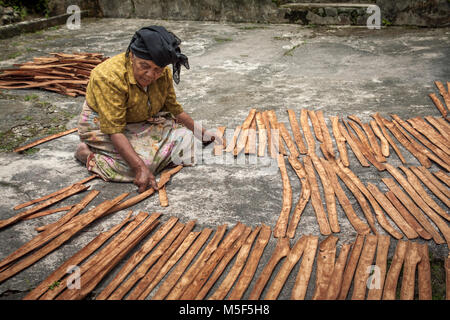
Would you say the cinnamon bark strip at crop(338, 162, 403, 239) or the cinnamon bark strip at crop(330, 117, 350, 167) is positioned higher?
the cinnamon bark strip at crop(330, 117, 350, 167)

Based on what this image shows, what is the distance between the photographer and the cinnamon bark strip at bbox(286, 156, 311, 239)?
2.32m

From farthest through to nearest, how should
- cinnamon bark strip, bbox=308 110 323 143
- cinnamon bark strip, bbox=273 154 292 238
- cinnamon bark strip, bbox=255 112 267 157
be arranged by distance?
1. cinnamon bark strip, bbox=308 110 323 143
2. cinnamon bark strip, bbox=255 112 267 157
3. cinnamon bark strip, bbox=273 154 292 238

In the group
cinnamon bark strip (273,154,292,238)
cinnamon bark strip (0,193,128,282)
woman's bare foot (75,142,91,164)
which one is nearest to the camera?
cinnamon bark strip (0,193,128,282)

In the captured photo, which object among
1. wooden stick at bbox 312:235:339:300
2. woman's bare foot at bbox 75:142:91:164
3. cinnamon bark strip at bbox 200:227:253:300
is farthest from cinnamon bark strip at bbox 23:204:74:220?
wooden stick at bbox 312:235:339:300

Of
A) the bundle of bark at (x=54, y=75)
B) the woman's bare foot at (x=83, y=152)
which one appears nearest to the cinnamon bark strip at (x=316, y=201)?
the woman's bare foot at (x=83, y=152)

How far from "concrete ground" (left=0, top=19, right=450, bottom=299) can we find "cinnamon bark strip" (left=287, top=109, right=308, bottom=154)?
0.31ft

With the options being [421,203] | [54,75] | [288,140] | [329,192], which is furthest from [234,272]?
[54,75]

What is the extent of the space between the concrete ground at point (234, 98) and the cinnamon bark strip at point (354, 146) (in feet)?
0.21

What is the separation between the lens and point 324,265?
2.01 m

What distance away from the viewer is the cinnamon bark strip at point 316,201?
232cm

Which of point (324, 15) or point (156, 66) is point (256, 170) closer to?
point (156, 66)

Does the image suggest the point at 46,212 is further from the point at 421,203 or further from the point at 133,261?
the point at 421,203

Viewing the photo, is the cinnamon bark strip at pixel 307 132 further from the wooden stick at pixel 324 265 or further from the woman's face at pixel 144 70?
the woman's face at pixel 144 70

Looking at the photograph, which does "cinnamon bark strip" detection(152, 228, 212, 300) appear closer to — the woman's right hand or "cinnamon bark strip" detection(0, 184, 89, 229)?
the woman's right hand
